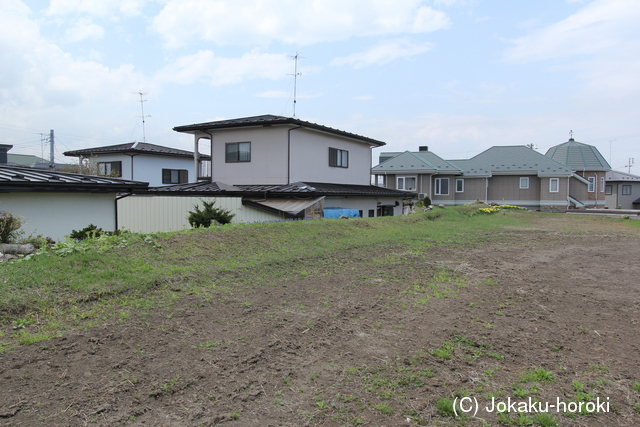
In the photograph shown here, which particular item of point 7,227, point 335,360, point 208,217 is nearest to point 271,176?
point 208,217

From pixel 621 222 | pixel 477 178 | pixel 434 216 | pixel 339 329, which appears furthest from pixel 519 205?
pixel 339 329

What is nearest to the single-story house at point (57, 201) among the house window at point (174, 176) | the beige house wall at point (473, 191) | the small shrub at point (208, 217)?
the small shrub at point (208, 217)

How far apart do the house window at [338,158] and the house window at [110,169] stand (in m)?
16.0

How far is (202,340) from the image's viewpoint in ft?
14.6

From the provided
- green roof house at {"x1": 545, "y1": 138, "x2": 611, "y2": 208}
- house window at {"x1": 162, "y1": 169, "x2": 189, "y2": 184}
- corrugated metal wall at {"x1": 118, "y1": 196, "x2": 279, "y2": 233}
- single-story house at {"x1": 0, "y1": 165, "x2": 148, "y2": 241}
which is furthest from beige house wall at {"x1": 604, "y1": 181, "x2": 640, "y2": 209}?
single-story house at {"x1": 0, "y1": 165, "x2": 148, "y2": 241}

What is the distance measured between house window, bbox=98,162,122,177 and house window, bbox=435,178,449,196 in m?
24.3

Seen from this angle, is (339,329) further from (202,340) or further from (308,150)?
(308,150)

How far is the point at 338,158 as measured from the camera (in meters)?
22.3

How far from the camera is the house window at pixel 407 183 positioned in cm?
3509

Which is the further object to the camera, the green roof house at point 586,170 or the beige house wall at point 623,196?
the beige house wall at point 623,196

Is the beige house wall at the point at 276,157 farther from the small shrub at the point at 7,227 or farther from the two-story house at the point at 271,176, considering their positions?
the small shrub at the point at 7,227

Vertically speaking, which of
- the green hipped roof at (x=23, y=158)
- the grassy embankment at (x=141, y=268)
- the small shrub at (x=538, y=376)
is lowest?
the small shrub at (x=538, y=376)

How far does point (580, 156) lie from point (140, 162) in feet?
122

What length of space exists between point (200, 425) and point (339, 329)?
2.25 metres
